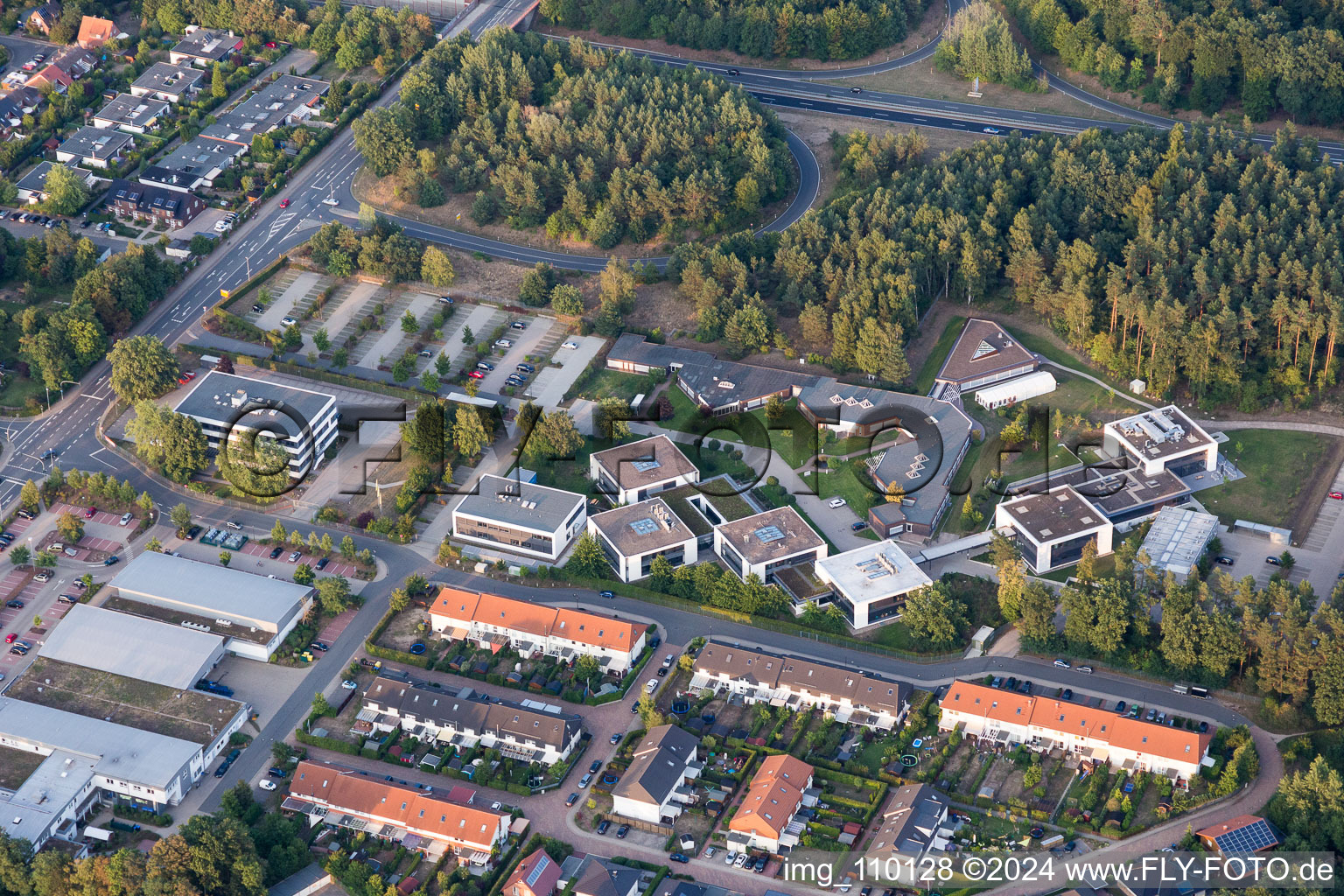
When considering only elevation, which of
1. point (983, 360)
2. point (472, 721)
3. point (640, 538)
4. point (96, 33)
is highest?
point (96, 33)

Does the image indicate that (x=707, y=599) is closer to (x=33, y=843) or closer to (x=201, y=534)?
(x=201, y=534)

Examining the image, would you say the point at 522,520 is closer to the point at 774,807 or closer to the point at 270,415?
the point at 270,415

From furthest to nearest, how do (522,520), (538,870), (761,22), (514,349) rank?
(761,22)
(514,349)
(522,520)
(538,870)

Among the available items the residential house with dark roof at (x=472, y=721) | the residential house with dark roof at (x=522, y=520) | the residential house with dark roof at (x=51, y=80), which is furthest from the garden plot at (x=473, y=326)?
the residential house with dark roof at (x=51, y=80)

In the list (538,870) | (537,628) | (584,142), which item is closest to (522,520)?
(537,628)

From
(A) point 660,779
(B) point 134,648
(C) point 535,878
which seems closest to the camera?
(C) point 535,878

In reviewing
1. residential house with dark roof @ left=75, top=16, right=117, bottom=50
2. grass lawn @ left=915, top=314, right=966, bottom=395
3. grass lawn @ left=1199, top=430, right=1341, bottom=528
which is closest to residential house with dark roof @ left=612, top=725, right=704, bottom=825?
grass lawn @ left=915, top=314, right=966, bottom=395

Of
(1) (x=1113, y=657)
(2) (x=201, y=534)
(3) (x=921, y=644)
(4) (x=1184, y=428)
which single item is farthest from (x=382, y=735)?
(4) (x=1184, y=428)
